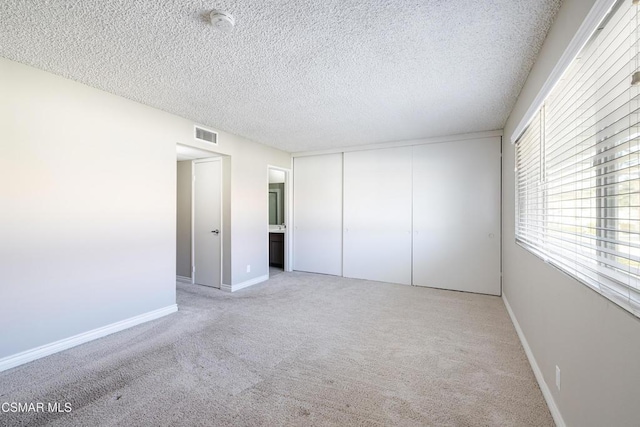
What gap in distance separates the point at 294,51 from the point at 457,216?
3655mm

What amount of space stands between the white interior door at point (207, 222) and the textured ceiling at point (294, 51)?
1.35 metres

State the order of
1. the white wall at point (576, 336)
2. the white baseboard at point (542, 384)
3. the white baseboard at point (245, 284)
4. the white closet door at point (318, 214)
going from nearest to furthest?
the white wall at point (576, 336)
the white baseboard at point (542, 384)
the white baseboard at point (245, 284)
the white closet door at point (318, 214)

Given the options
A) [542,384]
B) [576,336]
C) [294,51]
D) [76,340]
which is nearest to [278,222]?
[76,340]

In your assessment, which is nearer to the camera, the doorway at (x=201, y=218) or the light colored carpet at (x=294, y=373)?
the light colored carpet at (x=294, y=373)

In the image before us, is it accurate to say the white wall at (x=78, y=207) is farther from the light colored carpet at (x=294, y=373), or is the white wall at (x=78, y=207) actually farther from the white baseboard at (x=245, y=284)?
the white baseboard at (x=245, y=284)

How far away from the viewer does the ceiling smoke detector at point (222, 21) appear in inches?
68.6

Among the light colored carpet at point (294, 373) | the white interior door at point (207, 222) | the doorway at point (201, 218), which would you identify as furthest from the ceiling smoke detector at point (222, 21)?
the white interior door at point (207, 222)

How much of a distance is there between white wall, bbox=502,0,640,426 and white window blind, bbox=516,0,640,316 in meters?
0.11

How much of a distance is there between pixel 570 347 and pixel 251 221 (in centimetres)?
432

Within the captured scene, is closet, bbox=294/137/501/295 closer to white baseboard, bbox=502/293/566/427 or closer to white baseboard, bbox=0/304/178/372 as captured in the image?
white baseboard, bbox=502/293/566/427

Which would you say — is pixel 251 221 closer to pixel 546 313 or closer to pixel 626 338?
pixel 546 313

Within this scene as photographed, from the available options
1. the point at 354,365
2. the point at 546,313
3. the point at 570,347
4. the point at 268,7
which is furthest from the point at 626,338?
the point at 268,7

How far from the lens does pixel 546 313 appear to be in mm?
1946

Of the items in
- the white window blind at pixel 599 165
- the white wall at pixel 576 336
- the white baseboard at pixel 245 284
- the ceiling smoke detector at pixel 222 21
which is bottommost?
the white baseboard at pixel 245 284
